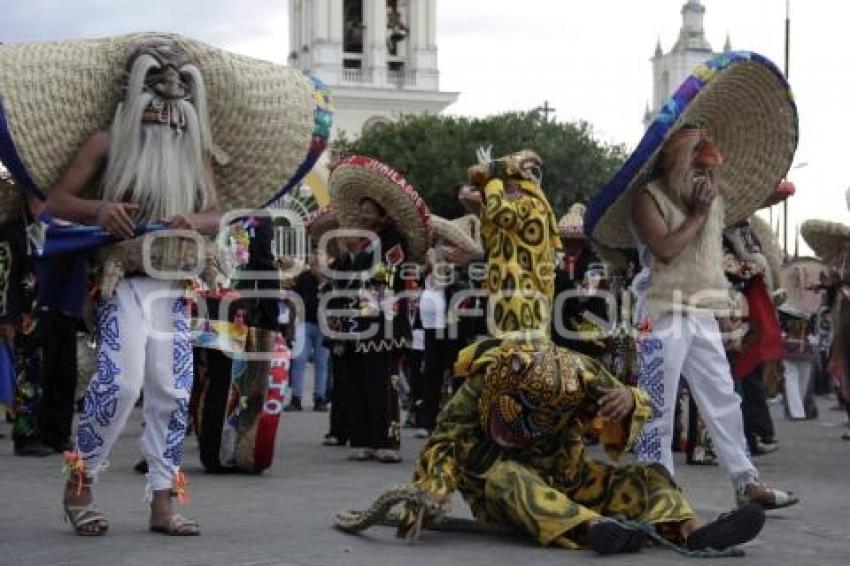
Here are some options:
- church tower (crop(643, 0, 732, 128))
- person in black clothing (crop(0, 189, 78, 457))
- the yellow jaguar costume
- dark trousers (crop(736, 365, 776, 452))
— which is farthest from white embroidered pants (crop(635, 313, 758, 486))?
church tower (crop(643, 0, 732, 128))

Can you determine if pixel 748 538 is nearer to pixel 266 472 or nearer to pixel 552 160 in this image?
pixel 266 472

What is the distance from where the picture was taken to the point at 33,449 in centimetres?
1080

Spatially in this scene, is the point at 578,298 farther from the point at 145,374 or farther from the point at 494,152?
the point at 494,152

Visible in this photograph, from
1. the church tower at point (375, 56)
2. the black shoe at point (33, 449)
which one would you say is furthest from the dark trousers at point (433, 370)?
the church tower at point (375, 56)

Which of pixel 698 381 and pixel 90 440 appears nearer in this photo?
pixel 90 440

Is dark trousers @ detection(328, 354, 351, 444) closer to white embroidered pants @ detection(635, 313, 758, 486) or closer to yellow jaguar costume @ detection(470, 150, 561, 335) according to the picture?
white embroidered pants @ detection(635, 313, 758, 486)

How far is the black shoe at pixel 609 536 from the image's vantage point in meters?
6.15

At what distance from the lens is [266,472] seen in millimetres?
9922

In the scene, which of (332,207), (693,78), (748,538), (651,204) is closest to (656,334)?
(651,204)

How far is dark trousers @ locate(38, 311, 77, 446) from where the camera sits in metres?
11.0

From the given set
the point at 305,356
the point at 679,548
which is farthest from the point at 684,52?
the point at 679,548

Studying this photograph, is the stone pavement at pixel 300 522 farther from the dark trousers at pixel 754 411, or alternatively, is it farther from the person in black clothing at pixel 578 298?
the person in black clothing at pixel 578 298

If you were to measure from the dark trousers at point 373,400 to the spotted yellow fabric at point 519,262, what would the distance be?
4.55 meters

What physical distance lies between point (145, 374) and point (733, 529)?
2428mm
